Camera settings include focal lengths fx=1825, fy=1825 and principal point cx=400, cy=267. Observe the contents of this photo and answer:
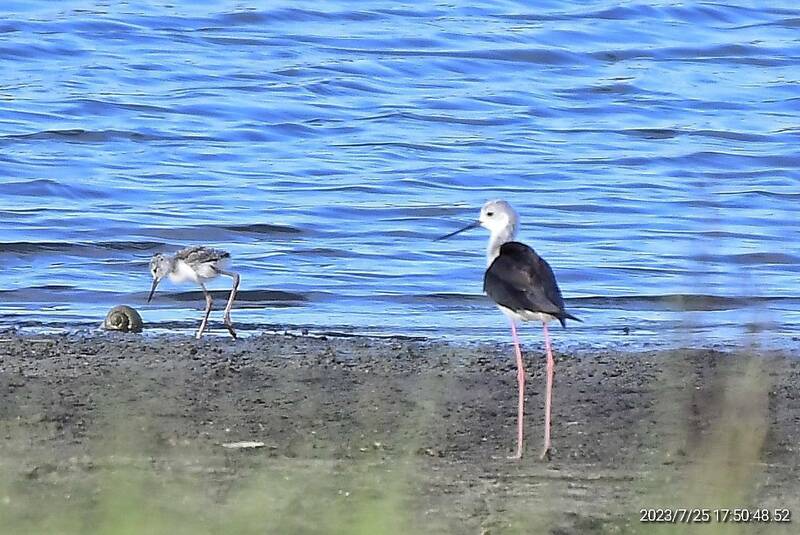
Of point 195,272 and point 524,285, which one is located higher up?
point 524,285

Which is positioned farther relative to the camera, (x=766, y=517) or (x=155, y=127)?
(x=155, y=127)

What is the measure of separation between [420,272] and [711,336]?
2727 mm

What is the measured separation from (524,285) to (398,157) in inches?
348

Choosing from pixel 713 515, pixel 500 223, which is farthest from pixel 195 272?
pixel 713 515

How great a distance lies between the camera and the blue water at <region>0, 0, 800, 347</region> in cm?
1100

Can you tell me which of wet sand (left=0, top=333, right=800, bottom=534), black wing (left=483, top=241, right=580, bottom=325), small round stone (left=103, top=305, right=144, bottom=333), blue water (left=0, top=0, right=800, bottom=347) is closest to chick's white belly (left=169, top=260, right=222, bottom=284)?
blue water (left=0, top=0, right=800, bottom=347)

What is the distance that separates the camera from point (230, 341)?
9555mm

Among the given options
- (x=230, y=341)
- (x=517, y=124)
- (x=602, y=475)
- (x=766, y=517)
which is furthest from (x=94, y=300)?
(x=517, y=124)

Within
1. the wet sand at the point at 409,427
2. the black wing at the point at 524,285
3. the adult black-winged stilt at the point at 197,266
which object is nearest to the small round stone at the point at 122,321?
the wet sand at the point at 409,427

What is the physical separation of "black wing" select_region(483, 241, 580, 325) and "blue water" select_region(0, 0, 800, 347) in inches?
26.8

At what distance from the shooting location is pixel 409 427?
24.1 ft

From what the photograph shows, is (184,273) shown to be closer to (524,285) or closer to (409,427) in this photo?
(409,427)

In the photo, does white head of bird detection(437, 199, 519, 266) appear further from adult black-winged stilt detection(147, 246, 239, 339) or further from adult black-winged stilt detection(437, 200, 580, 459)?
adult black-winged stilt detection(147, 246, 239, 339)

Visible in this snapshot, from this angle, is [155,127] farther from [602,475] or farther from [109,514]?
[109,514]
